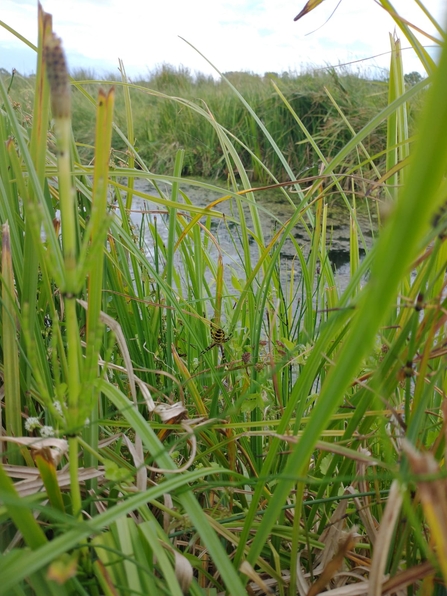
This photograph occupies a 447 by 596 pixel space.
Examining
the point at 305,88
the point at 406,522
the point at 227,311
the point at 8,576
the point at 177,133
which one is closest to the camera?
the point at 8,576

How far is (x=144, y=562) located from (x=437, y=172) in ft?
1.15

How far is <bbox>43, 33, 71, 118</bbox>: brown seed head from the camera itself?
241 millimetres

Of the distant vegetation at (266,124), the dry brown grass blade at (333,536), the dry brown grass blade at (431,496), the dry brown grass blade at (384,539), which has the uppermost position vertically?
the distant vegetation at (266,124)

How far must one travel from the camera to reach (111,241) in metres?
0.76

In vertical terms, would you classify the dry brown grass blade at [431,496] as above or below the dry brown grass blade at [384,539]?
above

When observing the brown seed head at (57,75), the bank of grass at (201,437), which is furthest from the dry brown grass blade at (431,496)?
the brown seed head at (57,75)

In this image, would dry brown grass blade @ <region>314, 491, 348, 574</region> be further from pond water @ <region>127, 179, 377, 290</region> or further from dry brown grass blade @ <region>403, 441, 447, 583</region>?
pond water @ <region>127, 179, 377, 290</region>

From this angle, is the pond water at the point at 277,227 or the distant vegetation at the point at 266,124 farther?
the distant vegetation at the point at 266,124

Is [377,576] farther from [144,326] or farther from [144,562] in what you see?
[144,326]

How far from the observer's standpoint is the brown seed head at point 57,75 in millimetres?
241

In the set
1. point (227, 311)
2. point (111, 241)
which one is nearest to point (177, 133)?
point (227, 311)

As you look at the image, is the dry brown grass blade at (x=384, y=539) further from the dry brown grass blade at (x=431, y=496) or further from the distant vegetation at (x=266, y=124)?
the distant vegetation at (x=266, y=124)

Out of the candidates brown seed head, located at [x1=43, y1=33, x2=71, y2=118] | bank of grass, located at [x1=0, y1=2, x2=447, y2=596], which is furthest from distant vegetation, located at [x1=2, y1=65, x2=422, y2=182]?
brown seed head, located at [x1=43, y1=33, x2=71, y2=118]

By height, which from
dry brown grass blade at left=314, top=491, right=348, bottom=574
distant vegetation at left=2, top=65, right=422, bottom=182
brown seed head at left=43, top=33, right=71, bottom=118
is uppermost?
distant vegetation at left=2, top=65, right=422, bottom=182
